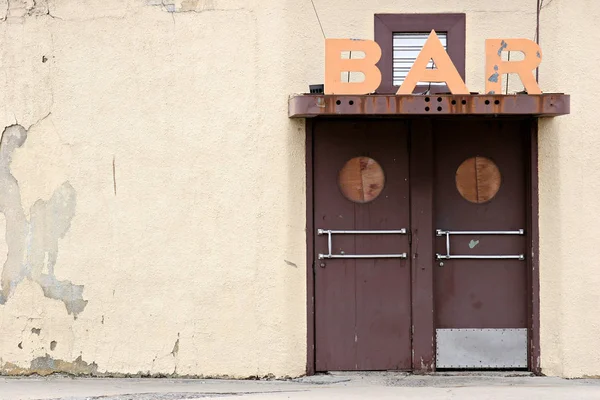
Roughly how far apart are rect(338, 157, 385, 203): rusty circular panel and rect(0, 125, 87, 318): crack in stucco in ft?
8.37

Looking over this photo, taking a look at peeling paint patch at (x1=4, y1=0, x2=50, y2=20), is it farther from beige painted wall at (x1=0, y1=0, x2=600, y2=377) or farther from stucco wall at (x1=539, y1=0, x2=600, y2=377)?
stucco wall at (x1=539, y1=0, x2=600, y2=377)

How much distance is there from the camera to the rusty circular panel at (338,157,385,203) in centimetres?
895

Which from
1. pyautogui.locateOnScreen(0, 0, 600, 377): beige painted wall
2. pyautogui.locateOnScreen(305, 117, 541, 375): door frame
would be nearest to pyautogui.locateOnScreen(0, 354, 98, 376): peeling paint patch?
pyautogui.locateOnScreen(0, 0, 600, 377): beige painted wall

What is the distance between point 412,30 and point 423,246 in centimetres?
202

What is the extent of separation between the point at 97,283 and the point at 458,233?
3426 mm

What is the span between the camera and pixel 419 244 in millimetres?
8906

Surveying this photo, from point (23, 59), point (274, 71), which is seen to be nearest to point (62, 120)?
point (23, 59)

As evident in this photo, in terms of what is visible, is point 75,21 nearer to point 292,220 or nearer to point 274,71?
point 274,71

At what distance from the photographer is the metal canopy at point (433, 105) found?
803 centimetres

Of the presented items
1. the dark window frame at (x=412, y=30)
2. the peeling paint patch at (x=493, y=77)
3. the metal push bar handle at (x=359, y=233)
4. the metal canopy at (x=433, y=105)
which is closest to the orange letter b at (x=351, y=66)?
the metal canopy at (x=433, y=105)

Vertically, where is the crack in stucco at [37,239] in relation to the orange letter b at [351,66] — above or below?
below

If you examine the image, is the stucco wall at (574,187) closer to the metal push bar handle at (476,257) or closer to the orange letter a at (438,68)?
the metal push bar handle at (476,257)

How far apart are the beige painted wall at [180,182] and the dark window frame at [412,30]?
83 mm

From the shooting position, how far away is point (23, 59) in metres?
8.88
